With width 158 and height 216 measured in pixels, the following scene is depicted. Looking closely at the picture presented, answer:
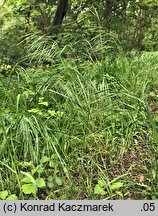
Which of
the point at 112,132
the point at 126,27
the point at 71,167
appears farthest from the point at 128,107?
the point at 126,27

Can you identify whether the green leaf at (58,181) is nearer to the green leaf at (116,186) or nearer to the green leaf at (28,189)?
the green leaf at (28,189)

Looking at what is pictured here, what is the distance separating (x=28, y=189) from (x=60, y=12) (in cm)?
372

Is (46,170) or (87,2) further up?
(87,2)

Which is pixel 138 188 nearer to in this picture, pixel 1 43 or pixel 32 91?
pixel 32 91

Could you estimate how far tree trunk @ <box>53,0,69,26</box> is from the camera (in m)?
5.19

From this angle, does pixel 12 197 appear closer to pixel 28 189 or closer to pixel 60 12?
pixel 28 189

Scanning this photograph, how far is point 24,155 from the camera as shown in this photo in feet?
7.67

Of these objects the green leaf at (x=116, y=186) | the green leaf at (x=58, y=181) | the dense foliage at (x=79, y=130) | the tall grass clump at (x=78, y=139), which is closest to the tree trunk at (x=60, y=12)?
the dense foliage at (x=79, y=130)

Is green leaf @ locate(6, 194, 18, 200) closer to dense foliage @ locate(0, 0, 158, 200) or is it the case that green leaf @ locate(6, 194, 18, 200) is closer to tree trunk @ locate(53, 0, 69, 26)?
dense foliage @ locate(0, 0, 158, 200)

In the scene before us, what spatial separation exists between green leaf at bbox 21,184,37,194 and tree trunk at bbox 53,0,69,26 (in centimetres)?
356

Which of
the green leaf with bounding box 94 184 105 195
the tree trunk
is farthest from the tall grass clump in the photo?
the tree trunk

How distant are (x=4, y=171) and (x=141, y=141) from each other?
1063 mm

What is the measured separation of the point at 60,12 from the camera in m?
5.18

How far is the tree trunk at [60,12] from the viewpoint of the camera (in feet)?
17.0
